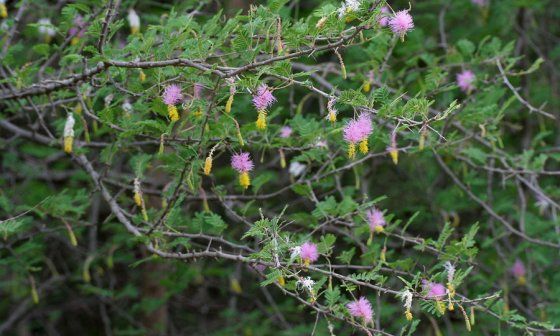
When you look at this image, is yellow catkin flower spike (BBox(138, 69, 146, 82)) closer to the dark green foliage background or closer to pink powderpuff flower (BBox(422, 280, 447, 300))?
the dark green foliage background

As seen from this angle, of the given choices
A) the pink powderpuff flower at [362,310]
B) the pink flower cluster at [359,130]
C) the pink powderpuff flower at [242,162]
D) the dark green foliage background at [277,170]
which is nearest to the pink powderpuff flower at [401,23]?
the dark green foliage background at [277,170]

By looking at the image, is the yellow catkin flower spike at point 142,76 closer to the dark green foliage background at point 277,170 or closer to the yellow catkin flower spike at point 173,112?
the dark green foliage background at point 277,170

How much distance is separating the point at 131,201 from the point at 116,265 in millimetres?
1956

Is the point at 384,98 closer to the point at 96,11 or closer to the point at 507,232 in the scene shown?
the point at 96,11

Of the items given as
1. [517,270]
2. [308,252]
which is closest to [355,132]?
[308,252]

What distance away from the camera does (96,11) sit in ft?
10.2

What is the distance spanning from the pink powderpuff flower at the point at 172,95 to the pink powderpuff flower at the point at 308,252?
0.59m

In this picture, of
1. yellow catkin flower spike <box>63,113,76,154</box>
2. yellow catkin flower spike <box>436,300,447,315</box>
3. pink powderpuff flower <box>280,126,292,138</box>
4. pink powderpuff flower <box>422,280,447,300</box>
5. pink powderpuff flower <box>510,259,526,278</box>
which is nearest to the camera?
yellow catkin flower spike <box>436,300,447,315</box>

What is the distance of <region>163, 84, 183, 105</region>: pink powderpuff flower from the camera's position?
8.15 ft

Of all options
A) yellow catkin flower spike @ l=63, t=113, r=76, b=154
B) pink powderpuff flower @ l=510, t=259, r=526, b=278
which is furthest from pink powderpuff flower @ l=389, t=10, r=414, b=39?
pink powderpuff flower @ l=510, t=259, r=526, b=278

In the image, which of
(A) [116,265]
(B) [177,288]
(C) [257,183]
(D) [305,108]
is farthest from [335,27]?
(A) [116,265]

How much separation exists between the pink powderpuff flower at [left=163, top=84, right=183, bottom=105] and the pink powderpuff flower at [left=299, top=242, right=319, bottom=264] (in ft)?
1.95

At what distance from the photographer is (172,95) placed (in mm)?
2486

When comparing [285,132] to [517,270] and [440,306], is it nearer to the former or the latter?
[440,306]
